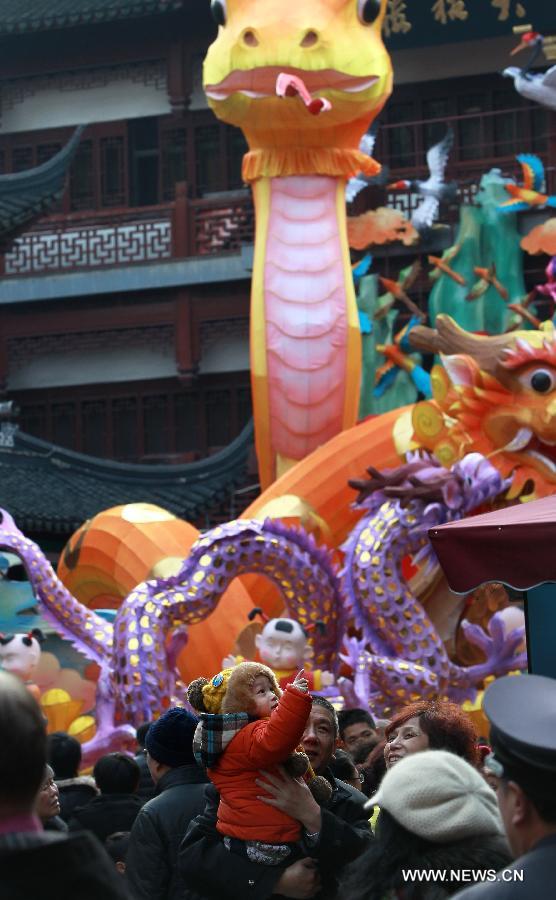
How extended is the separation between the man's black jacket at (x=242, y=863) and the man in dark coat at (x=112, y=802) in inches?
57.0

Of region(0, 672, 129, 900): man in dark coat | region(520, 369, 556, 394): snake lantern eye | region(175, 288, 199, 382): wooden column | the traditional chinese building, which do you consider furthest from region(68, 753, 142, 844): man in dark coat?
region(175, 288, 199, 382): wooden column

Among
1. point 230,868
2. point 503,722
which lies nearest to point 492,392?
point 230,868

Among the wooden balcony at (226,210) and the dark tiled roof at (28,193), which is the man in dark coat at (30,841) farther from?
the wooden balcony at (226,210)

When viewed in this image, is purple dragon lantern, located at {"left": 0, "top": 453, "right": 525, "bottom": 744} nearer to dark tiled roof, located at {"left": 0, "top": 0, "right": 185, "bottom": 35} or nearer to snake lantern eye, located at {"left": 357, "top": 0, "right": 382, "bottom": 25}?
snake lantern eye, located at {"left": 357, "top": 0, "right": 382, "bottom": 25}

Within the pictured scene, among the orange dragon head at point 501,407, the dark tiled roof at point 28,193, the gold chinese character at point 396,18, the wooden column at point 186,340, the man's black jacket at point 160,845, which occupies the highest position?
the gold chinese character at point 396,18

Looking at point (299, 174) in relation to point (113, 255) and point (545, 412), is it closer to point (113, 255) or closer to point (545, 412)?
point (545, 412)

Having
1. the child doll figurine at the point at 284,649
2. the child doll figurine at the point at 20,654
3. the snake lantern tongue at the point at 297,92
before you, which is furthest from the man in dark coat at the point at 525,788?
the snake lantern tongue at the point at 297,92

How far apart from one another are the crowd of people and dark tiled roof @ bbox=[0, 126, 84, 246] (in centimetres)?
1029

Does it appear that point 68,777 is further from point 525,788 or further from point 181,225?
point 181,225

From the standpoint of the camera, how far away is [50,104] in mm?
20156

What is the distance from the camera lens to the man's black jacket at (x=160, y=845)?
4.00m

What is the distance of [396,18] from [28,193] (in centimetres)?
462

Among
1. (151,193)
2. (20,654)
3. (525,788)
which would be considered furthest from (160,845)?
(151,193)

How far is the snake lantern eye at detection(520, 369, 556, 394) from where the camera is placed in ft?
34.7
